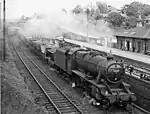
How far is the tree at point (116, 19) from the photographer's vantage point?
51.2 metres

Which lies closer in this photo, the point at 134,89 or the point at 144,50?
the point at 134,89

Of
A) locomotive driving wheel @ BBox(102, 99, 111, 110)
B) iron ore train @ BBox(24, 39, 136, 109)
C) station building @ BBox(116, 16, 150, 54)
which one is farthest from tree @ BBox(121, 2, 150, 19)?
locomotive driving wheel @ BBox(102, 99, 111, 110)

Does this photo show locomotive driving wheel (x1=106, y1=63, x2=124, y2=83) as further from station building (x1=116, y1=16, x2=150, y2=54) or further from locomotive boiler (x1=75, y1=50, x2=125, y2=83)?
station building (x1=116, y1=16, x2=150, y2=54)

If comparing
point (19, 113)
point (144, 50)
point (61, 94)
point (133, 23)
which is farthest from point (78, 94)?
point (133, 23)

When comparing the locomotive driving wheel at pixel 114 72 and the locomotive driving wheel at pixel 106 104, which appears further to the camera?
the locomotive driving wheel at pixel 106 104

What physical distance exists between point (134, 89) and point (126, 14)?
45337mm

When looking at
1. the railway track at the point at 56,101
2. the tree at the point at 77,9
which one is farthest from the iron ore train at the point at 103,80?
the tree at the point at 77,9

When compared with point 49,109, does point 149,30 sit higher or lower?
higher

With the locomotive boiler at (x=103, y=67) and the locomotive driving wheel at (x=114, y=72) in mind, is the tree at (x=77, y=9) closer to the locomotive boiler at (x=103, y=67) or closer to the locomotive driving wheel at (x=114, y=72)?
the locomotive boiler at (x=103, y=67)

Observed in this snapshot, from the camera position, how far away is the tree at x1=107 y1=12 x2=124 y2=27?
51.2 metres

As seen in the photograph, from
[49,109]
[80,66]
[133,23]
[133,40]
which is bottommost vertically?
[49,109]

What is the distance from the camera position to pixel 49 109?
12.7 meters

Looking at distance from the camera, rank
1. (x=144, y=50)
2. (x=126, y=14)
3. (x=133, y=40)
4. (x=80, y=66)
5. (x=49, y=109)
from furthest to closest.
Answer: (x=126, y=14) → (x=133, y=40) → (x=144, y=50) → (x=80, y=66) → (x=49, y=109)

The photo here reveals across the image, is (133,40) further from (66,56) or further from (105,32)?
(105,32)
